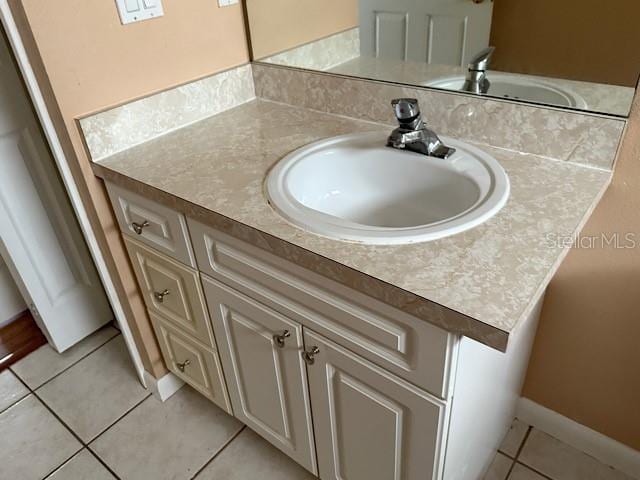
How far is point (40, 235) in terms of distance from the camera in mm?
1744

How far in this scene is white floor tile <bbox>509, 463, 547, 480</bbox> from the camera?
1420 mm

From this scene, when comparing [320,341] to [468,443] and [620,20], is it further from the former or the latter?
[620,20]

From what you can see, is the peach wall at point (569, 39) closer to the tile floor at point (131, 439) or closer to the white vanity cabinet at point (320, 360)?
the white vanity cabinet at point (320, 360)

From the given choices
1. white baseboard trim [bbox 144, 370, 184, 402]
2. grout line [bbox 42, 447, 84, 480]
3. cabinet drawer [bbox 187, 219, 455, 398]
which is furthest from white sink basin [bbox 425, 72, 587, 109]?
grout line [bbox 42, 447, 84, 480]

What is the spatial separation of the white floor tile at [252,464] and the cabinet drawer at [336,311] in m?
0.66

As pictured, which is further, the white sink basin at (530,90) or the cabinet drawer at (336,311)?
the white sink basin at (530,90)

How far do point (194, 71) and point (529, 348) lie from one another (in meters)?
1.16

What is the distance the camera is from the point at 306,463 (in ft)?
4.27

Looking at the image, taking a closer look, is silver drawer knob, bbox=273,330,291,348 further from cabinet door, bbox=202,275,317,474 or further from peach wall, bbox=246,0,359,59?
peach wall, bbox=246,0,359,59

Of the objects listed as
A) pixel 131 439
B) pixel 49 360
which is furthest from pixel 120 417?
pixel 49 360

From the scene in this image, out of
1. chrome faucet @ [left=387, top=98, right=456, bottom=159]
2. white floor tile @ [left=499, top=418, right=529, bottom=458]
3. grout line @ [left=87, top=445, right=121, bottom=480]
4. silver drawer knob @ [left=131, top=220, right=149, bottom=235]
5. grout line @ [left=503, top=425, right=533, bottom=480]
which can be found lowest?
grout line @ [left=503, top=425, right=533, bottom=480]

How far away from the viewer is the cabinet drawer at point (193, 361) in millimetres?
1414

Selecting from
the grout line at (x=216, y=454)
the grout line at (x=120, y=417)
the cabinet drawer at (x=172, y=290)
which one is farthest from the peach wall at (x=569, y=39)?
the grout line at (x=120, y=417)

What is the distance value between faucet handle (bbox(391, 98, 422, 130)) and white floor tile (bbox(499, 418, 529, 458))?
974 mm
